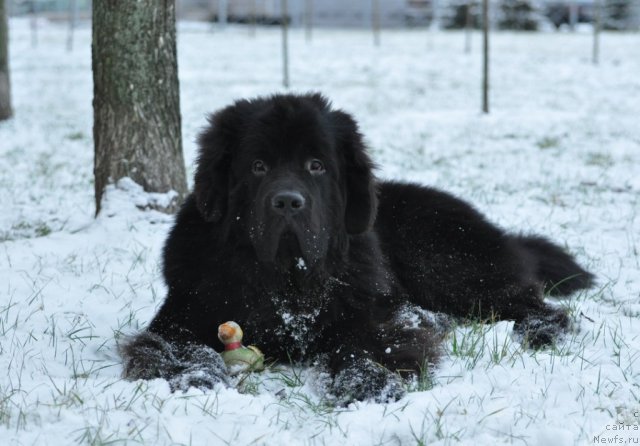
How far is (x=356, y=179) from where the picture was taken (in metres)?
3.78

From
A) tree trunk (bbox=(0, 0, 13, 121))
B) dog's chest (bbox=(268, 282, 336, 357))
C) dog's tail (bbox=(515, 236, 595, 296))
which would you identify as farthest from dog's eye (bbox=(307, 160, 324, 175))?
tree trunk (bbox=(0, 0, 13, 121))

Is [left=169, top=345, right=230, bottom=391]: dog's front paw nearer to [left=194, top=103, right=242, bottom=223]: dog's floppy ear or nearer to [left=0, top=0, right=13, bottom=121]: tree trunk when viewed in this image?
[left=194, top=103, right=242, bottom=223]: dog's floppy ear

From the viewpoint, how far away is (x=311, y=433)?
8.98 feet

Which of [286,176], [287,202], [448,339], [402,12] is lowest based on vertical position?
[448,339]

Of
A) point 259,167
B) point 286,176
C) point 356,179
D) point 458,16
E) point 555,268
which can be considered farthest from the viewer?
point 458,16

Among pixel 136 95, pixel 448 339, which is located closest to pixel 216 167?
pixel 448 339

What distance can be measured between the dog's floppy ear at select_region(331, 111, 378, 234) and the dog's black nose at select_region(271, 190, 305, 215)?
522mm

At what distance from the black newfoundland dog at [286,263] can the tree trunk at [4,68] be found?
10.5 metres

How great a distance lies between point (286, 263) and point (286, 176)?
441 millimetres

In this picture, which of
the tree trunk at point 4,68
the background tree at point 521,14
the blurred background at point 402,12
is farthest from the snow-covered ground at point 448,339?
the blurred background at point 402,12

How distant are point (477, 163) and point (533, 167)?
29.7 inches

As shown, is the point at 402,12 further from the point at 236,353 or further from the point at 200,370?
the point at 200,370

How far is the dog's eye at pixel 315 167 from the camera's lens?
11.6 feet

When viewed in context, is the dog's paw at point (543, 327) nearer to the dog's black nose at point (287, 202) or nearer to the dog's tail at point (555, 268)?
the dog's tail at point (555, 268)
